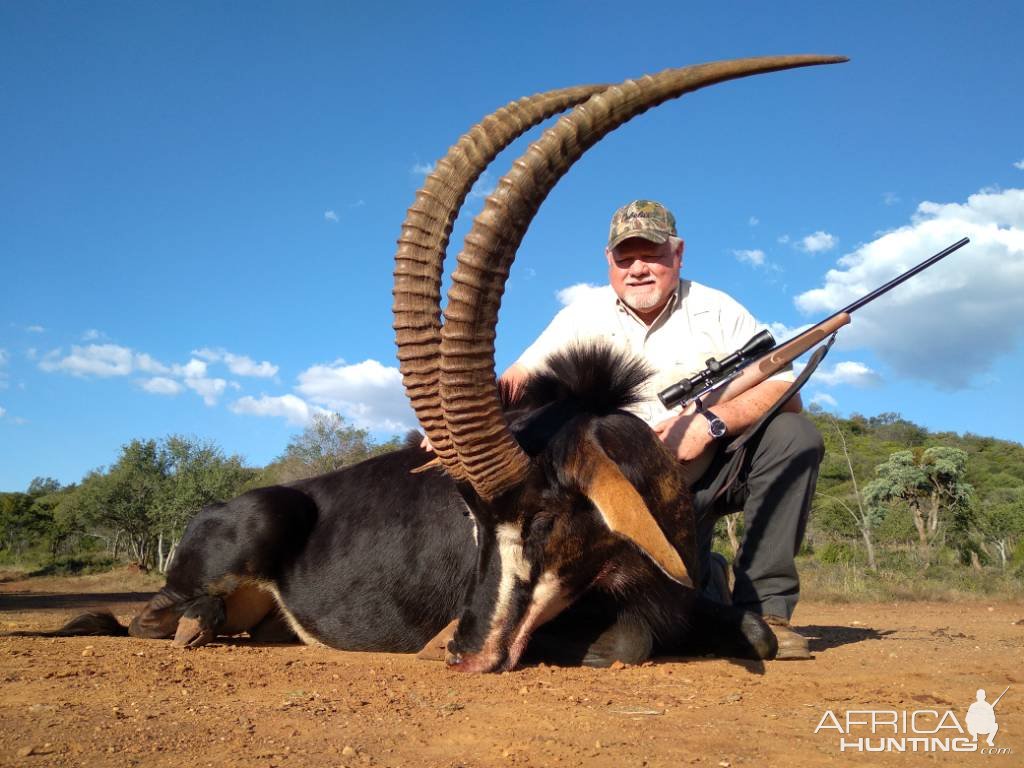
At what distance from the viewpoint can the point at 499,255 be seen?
3957 millimetres

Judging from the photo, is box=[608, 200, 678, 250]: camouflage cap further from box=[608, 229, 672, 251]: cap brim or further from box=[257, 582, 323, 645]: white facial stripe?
box=[257, 582, 323, 645]: white facial stripe

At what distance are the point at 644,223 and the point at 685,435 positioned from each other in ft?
5.61

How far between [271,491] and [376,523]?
0.86 metres

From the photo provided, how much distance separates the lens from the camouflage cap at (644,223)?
241 inches

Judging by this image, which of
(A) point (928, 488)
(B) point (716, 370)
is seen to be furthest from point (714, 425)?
(A) point (928, 488)

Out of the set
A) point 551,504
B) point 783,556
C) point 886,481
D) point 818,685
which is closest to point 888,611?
point 783,556

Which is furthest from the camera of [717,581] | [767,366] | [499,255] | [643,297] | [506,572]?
[717,581]

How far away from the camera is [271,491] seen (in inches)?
234

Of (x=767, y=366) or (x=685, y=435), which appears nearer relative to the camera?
(x=685, y=435)

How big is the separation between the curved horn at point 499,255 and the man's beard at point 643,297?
7.90 feet

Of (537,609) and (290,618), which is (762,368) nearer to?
→ (537,609)

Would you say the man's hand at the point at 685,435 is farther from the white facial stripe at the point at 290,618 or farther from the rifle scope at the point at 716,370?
the white facial stripe at the point at 290,618

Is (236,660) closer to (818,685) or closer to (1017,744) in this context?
(818,685)

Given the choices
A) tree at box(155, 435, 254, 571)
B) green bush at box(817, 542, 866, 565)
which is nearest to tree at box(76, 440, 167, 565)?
tree at box(155, 435, 254, 571)
